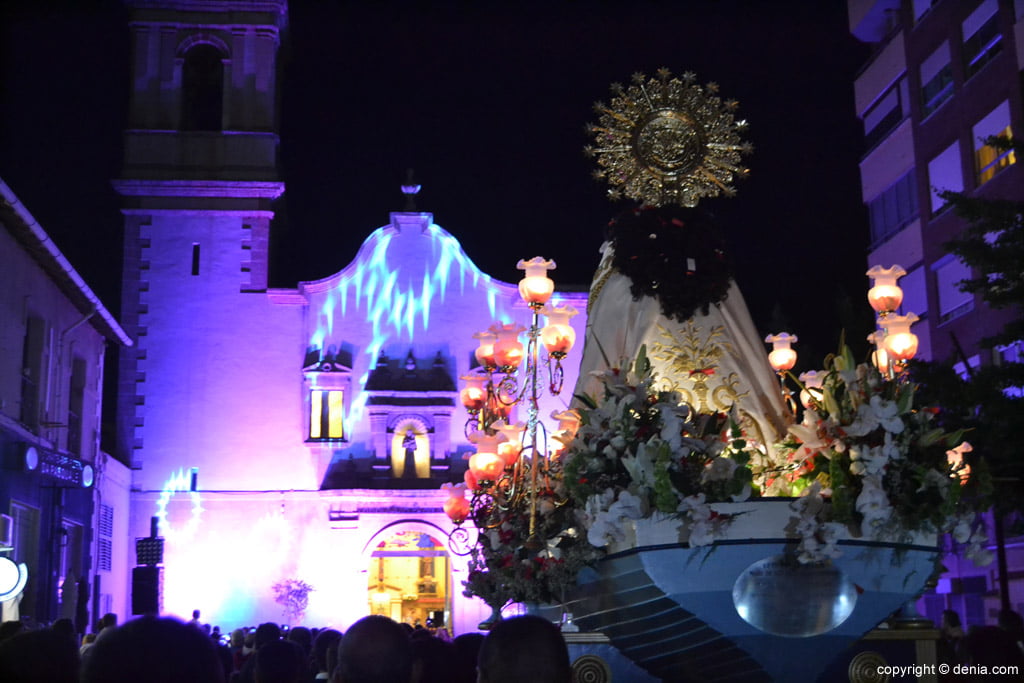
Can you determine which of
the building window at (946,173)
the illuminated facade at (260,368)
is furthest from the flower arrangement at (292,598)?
the building window at (946,173)

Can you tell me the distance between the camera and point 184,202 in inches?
1176

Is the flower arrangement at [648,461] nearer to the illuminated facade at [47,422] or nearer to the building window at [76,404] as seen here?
the illuminated facade at [47,422]

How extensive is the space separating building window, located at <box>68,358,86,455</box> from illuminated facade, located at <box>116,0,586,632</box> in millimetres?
5304

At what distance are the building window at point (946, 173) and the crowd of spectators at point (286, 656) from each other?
Result: 21.6 meters

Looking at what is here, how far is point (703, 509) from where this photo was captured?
21.3ft

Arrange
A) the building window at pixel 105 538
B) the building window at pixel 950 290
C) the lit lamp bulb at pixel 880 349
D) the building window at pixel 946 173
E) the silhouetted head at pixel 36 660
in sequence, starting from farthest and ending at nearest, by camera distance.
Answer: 1. the building window at pixel 946 173
2. the building window at pixel 950 290
3. the building window at pixel 105 538
4. the lit lamp bulb at pixel 880 349
5. the silhouetted head at pixel 36 660

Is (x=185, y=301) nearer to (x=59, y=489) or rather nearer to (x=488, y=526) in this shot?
(x=59, y=489)

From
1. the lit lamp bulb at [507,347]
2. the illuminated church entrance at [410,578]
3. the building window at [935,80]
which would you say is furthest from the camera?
the illuminated church entrance at [410,578]

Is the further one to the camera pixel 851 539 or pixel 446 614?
pixel 446 614

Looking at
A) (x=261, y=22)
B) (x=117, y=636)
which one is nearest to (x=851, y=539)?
(x=117, y=636)

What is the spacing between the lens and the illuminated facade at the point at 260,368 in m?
28.5

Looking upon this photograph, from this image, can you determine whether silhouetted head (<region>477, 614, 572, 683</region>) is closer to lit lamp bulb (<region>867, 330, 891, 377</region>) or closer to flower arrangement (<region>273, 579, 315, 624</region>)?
lit lamp bulb (<region>867, 330, 891, 377</region>)

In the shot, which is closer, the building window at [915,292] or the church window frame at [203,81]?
the building window at [915,292]

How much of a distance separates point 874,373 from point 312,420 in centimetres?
2342
